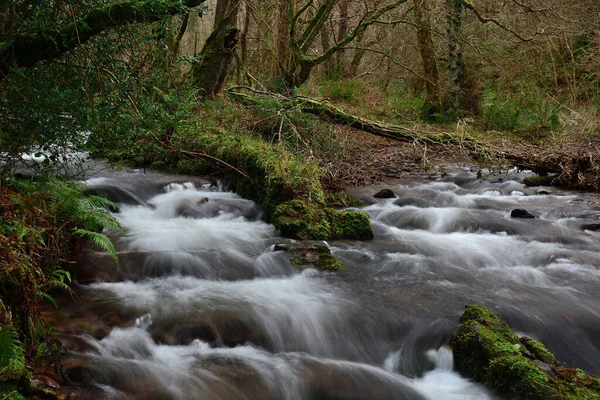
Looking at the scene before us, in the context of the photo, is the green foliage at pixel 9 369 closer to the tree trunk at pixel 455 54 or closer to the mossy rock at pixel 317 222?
the mossy rock at pixel 317 222

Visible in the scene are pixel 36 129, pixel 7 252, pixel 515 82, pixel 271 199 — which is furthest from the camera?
pixel 515 82

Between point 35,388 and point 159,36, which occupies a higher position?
point 159,36

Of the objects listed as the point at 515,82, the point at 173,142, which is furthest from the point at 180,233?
the point at 515,82

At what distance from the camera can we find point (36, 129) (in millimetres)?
4977

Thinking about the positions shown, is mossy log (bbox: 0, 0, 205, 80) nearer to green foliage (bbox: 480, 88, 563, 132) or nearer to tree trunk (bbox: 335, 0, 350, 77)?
green foliage (bbox: 480, 88, 563, 132)

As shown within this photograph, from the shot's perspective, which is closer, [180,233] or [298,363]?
[298,363]

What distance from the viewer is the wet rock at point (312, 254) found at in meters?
6.11

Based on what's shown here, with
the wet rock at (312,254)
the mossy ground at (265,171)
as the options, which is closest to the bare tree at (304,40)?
the mossy ground at (265,171)

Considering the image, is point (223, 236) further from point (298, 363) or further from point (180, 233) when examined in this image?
point (298, 363)

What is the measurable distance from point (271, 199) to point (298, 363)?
12.4ft

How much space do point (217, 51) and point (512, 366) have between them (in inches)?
400

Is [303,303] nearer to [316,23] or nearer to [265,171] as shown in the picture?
[265,171]

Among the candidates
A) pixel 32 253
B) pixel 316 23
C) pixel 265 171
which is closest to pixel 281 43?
pixel 316 23

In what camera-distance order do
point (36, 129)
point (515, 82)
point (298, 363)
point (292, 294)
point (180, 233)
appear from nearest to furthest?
point (298, 363) → point (36, 129) → point (292, 294) → point (180, 233) → point (515, 82)
